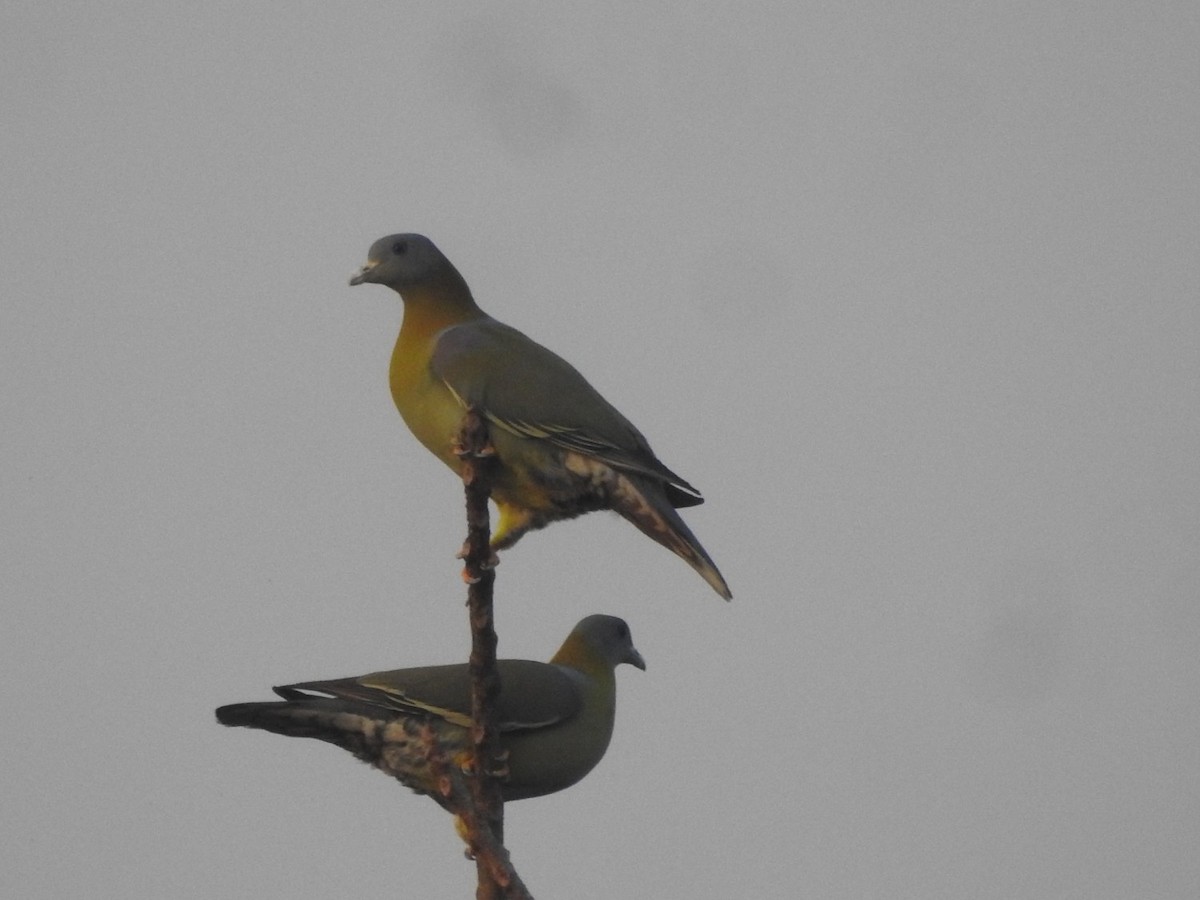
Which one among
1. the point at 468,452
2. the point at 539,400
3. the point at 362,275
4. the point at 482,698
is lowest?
the point at 482,698

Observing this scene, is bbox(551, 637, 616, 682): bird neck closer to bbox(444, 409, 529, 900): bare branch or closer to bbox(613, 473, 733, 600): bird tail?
→ bbox(613, 473, 733, 600): bird tail

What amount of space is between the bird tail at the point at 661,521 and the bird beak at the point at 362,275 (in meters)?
1.50

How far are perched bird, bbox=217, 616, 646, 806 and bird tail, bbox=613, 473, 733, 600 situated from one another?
28.2 inches

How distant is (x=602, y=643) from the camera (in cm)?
721

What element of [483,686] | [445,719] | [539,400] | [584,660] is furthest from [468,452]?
[584,660]

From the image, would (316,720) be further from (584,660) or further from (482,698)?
(584,660)

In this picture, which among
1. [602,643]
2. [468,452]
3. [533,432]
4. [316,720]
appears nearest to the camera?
[468,452]

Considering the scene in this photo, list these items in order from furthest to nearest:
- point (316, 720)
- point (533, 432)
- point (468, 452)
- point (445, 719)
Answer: point (533, 432)
point (445, 719)
point (316, 720)
point (468, 452)

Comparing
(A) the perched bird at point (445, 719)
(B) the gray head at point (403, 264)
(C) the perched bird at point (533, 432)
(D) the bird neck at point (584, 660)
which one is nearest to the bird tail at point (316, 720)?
(A) the perched bird at point (445, 719)

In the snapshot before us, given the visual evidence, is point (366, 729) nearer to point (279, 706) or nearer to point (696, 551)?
point (279, 706)

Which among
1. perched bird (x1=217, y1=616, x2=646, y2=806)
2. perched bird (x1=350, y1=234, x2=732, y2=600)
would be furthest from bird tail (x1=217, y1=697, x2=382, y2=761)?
perched bird (x1=350, y1=234, x2=732, y2=600)

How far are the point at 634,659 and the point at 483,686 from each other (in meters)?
2.86

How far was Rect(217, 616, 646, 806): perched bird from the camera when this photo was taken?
18.3ft

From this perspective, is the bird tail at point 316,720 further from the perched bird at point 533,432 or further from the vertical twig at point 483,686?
the perched bird at point 533,432
